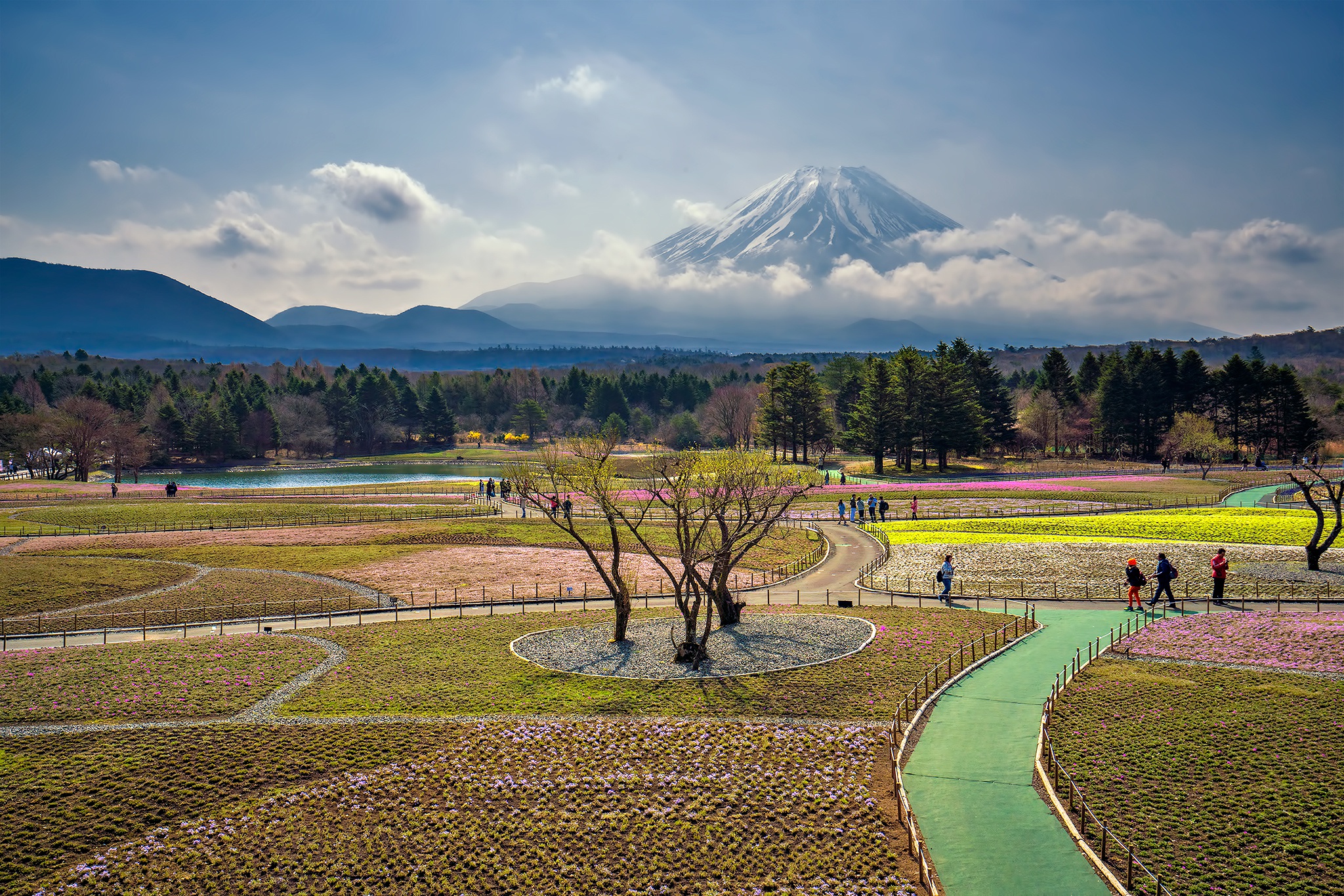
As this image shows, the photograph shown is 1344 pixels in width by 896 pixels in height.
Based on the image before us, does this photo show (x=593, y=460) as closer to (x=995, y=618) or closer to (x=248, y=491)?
(x=995, y=618)

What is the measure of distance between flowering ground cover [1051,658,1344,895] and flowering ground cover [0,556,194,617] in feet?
135

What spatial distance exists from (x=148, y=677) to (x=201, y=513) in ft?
156

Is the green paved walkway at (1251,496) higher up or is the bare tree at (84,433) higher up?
the bare tree at (84,433)

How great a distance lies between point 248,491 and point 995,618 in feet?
270

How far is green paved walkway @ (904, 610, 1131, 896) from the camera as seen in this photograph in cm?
1455

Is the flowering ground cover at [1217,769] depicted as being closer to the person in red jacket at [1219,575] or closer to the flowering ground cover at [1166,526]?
the person in red jacket at [1219,575]

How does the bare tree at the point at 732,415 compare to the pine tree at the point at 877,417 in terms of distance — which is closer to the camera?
the pine tree at the point at 877,417

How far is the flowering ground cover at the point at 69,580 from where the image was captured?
3647 centimetres

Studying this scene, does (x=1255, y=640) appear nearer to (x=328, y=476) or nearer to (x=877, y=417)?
(x=877, y=417)

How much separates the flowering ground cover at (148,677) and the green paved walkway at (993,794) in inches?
754

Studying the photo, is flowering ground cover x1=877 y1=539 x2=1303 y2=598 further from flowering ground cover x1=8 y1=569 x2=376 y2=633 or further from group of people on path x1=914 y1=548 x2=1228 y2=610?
flowering ground cover x1=8 y1=569 x2=376 y2=633

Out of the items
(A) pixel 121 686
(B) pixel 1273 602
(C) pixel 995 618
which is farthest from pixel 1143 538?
(A) pixel 121 686

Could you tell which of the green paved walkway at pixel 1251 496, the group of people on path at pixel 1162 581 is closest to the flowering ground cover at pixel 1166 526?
the green paved walkway at pixel 1251 496

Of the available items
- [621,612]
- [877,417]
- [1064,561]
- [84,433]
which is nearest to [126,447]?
[84,433]
